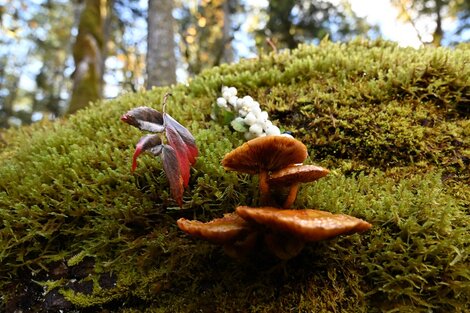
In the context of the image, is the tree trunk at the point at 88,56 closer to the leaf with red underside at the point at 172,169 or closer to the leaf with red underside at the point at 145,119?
the leaf with red underside at the point at 145,119

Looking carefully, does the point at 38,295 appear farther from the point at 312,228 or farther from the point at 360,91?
the point at 360,91

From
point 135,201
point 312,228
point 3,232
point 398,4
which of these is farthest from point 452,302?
point 398,4

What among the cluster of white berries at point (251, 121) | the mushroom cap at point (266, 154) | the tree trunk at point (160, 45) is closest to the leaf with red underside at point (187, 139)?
the mushroom cap at point (266, 154)

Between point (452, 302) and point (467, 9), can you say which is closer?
point (452, 302)

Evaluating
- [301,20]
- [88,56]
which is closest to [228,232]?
[88,56]

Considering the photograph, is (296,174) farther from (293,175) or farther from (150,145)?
(150,145)

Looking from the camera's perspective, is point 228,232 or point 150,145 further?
point 150,145

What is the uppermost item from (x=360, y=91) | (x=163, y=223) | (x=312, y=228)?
(x=360, y=91)
